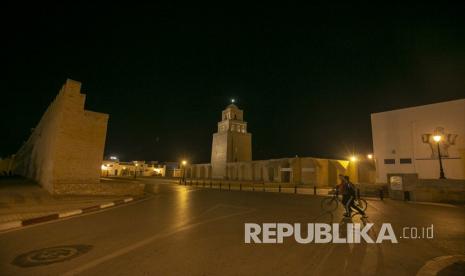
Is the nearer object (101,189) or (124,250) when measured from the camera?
(124,250)

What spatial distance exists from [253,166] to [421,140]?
30.8 meters

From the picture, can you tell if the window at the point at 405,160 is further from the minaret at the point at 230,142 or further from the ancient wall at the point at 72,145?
the minaret at the point at 230,142

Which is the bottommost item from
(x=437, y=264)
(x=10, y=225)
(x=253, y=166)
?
(x=10, y=225)

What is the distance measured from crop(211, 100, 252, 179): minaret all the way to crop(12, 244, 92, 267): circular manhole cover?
177 ft

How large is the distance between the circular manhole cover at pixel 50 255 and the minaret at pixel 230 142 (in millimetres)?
53827

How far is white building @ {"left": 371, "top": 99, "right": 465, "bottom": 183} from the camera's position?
Answer: 74.6 feet

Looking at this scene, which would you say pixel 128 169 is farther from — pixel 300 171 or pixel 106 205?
pixel 106 205

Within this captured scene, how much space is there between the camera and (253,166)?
168 feet

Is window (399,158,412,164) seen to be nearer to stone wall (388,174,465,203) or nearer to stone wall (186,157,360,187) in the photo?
stone wall (388,174,465,203)

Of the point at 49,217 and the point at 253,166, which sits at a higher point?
the point at 253,166

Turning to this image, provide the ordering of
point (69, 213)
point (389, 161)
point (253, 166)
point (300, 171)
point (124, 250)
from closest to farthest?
point (124, 250) → point (69, 213) → point (389, 161) → point (300, 171) → point (253, 166)

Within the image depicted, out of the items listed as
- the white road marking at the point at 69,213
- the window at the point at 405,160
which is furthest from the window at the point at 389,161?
the white road marking at the point at 69,213

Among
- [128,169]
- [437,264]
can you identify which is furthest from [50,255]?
[128,169]

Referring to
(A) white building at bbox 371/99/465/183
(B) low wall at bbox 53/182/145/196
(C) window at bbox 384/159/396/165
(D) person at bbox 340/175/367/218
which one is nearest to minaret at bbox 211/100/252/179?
(A) white building at bbox 371/99/465/183
